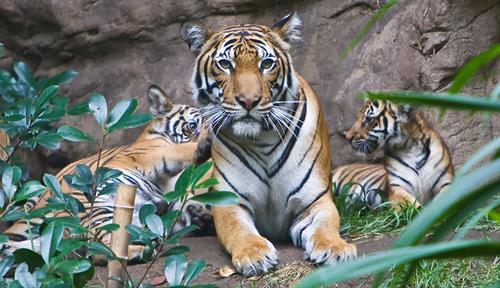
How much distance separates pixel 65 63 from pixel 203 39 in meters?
2.75

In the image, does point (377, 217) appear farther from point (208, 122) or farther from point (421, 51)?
point (421, 51)

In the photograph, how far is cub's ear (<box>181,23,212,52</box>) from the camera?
217 inches

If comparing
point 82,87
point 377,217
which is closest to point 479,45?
point 377,217

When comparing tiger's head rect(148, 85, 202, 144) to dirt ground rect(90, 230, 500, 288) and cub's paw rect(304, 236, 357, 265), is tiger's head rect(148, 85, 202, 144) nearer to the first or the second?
dirt ground rect(90, 230, 500, 288)

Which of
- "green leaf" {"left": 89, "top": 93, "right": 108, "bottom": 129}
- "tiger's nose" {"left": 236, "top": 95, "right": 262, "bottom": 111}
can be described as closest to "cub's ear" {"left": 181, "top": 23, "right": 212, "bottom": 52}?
"tiger's nose" {"left": 236, "top": 95, "right": 262, "bottom": 111}

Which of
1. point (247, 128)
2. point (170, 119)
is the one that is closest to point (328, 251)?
point (247, 128)

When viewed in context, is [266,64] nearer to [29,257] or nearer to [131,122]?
[131,122]

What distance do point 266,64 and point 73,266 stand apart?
94.1 inches

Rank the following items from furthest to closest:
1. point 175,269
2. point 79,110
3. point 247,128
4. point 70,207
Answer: point 247,128, point 79,110, point 70,207, point 175,269

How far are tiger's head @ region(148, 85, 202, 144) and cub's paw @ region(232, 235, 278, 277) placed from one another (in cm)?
241

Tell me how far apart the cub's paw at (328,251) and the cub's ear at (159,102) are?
110 inches

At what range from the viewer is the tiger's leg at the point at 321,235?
15.1 ft

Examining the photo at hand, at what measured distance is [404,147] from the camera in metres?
6.76

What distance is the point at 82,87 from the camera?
25.9 ft
